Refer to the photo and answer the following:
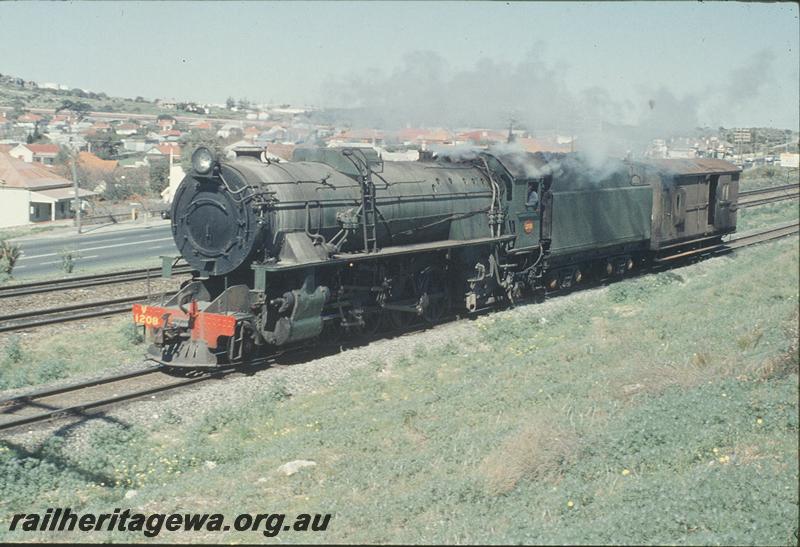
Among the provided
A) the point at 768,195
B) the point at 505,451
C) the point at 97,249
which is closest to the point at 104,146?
the point at 97,249

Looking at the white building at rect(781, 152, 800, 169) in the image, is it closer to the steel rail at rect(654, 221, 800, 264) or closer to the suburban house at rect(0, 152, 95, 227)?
the steel rail at rect(654, 221, 800, 264)

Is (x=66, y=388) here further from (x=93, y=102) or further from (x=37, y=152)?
(x=93, y=102)

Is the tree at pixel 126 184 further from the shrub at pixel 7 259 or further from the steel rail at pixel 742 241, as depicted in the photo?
the steel rail at pixel 742 241

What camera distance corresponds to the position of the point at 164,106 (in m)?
145

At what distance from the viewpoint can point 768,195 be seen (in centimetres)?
4459

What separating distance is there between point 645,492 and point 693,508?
476 millimetres

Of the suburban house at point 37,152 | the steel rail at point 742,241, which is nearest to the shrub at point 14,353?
the steel rail at point 742,241

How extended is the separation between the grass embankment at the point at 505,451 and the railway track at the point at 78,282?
31.9 ft

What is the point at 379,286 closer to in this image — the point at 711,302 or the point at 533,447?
the point at 711,302

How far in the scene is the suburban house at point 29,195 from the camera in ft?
163

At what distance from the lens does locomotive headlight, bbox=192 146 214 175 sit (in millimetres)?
14493

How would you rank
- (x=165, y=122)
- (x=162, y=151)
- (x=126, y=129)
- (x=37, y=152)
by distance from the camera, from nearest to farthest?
(x=37, y=152), (x=162, y=151), (x=126, y=129), (x=165, y=122)

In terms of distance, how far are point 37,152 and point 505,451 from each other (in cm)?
7607

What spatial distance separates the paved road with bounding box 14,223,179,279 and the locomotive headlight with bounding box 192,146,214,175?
17120 mm
